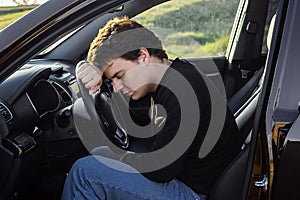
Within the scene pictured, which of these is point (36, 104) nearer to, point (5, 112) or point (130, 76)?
point (5, 112)

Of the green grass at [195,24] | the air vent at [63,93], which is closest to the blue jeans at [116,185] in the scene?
the air vent at [63,93]

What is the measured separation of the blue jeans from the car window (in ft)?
4.25

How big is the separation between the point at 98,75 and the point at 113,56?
12cm

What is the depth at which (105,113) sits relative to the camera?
2029 millimetres

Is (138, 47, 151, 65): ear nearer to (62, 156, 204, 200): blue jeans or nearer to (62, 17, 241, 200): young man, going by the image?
(62, 17, 241, 200): young man

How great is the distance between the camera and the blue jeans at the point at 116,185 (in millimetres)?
1803

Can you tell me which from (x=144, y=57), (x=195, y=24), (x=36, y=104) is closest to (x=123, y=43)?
(x=144, y=57)

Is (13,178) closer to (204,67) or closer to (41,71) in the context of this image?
(41,71)

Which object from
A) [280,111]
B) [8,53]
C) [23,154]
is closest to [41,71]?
[23,154]

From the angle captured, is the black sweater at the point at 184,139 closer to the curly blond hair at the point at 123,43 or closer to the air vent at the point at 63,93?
the curly blond hair at the point at 123,43

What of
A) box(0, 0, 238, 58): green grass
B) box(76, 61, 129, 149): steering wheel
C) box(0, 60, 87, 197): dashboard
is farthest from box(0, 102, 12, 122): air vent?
box(0, 0, 238, 58): green grass

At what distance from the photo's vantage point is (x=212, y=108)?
72.1 inches

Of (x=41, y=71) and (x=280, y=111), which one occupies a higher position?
(x=280, y=111)

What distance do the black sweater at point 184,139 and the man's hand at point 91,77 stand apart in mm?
229
